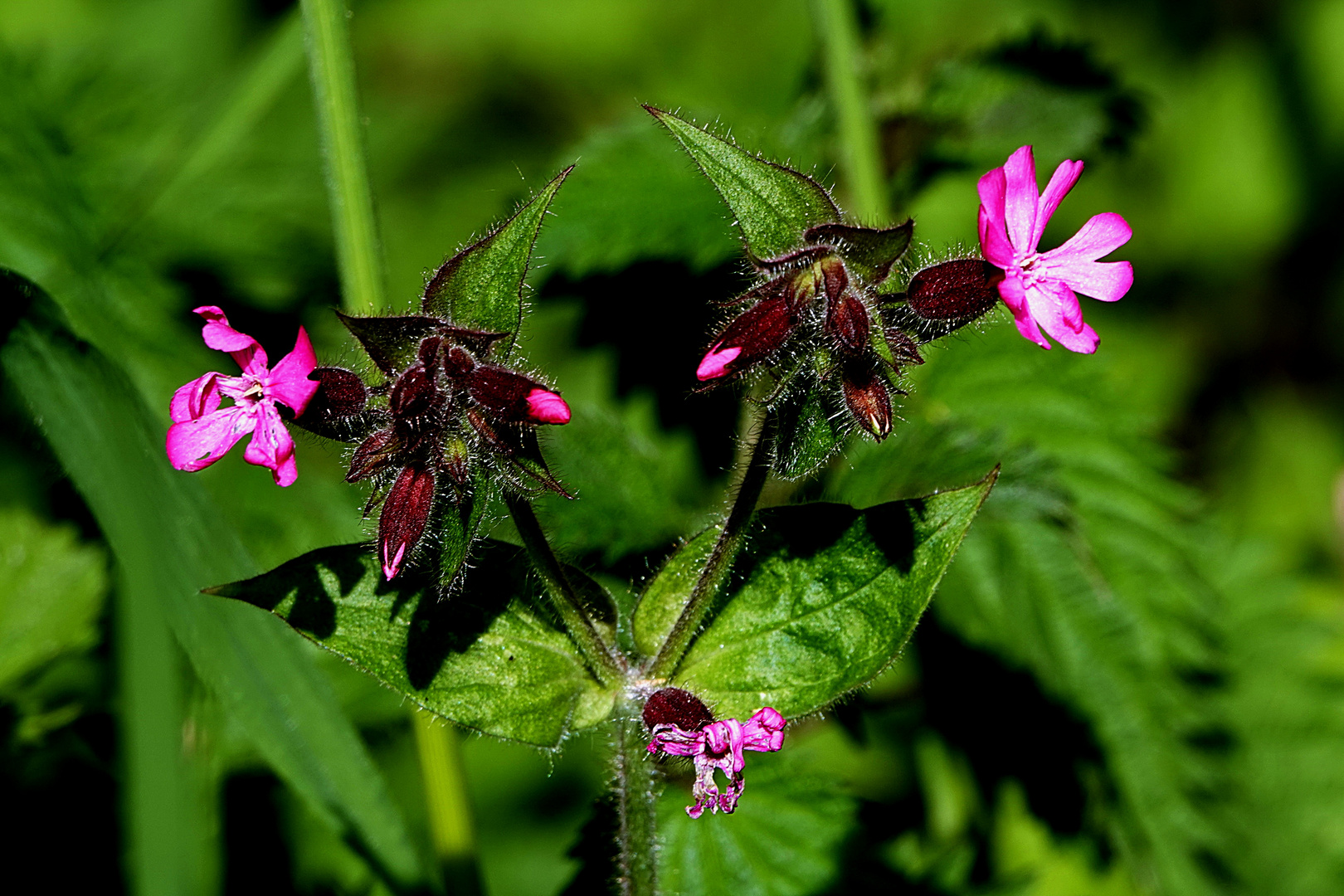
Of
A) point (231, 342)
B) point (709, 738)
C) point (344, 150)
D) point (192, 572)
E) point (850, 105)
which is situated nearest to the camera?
point (231, 342)

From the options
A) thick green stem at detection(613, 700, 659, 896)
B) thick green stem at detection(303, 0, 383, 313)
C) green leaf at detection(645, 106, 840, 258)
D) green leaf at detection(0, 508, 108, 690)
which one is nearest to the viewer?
green leaf at detection(645, 106, 840, 258)

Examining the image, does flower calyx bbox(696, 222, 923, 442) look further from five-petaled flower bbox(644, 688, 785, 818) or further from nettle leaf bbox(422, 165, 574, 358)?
five-petaled flower bbox(644, 688, 785, 818)

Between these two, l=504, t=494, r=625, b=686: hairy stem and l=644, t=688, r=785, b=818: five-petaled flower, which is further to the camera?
l=504, t=494, r=625, b=686: hairy stem

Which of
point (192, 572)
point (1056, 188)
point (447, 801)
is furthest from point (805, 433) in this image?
point (447, 801)

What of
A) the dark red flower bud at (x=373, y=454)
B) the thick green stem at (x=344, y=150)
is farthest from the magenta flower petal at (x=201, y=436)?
the thick green stem at (x=344, y=150)

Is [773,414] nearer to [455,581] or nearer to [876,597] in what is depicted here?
[876,597]

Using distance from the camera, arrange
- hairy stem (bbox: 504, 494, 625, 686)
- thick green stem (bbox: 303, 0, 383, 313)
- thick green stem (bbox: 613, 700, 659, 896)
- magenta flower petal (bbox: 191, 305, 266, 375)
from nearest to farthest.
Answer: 1. magenta flower petal (bbox: 191, 305, 266, 375)
2. hairy stem (bbox: 504, 494, 625, 686)
3. thick green stem (bbox: 613, 700, 659, 896)
4. thick green stem (bbox: 303, 0, 383, 313)

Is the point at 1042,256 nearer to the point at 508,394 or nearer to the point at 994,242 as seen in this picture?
the point at 994,242

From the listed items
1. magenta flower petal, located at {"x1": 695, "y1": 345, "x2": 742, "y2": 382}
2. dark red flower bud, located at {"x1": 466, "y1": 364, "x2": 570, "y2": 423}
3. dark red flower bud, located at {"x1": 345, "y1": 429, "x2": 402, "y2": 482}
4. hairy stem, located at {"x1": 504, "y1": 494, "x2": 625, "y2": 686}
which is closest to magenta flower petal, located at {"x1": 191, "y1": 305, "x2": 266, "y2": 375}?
dark red flower bud, located at {"x1": 345, "y1": 429, "x2": 402, "y2": 482}
